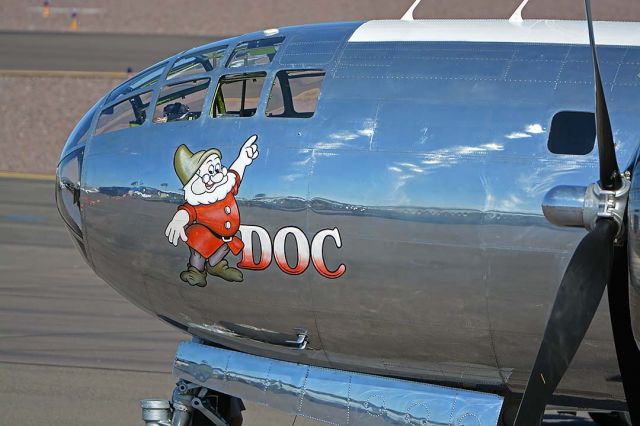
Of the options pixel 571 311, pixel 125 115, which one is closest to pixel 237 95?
pixel 125 115

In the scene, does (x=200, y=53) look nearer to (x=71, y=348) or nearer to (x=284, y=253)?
(x=284, y=253)

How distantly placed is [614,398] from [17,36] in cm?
3319

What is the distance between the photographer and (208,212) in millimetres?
8469

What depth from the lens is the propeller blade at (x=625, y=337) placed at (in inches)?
277

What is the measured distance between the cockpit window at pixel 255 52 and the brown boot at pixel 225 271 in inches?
63.1

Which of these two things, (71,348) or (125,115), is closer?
(125,115)

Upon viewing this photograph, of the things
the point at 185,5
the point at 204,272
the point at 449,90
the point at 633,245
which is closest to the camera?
the point at 633,245

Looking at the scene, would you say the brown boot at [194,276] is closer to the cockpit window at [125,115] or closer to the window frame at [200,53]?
the cockpit window at [125,115]

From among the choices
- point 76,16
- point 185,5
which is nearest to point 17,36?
point 76,16

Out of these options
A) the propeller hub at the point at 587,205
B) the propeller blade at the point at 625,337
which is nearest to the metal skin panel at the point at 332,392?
the propeller blade at the point at 625,337

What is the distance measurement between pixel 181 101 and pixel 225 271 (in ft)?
4.91

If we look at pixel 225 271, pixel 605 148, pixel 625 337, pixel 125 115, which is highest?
pixel 605 148

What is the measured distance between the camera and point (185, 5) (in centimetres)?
3947

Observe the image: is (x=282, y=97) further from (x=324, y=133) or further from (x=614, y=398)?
(x=614, y=398)
